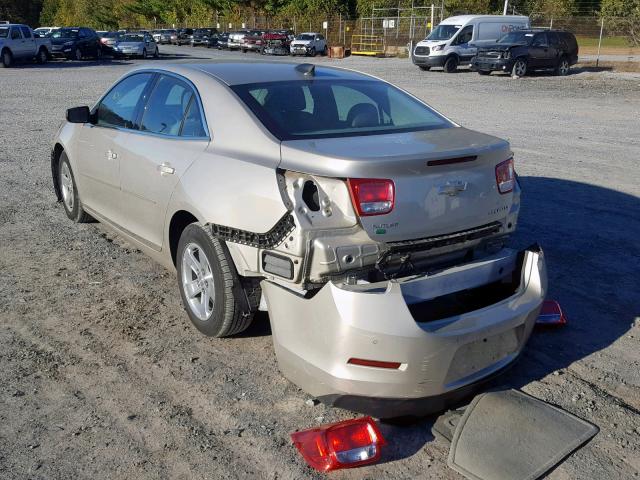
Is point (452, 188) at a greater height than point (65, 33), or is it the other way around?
point (452, 188)

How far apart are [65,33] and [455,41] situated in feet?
68.6

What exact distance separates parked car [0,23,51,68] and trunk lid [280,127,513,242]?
31.3m

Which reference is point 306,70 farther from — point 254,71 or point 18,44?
point 18,44

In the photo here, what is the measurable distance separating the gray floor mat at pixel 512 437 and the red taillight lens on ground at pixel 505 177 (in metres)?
1.14

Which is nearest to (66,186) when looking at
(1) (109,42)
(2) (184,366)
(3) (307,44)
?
(2) (184,366)

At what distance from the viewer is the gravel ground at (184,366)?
3.23m

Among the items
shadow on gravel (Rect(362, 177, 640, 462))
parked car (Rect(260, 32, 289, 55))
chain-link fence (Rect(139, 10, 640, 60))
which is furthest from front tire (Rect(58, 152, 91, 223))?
parked car (Rect(260, 32, 289, 55))

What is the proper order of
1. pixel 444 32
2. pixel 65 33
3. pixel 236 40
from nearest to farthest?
pixel 444 32 → pixel 65 33 → pixel 236 40

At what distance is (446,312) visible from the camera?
12.0ft

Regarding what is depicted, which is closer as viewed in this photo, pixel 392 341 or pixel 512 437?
pixel 392 341

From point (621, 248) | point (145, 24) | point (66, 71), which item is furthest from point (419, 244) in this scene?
point (145, 24)

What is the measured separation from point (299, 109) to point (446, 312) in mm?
1563

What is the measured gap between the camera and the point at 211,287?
4172 millimetres

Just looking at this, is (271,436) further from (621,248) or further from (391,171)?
(621,248)
